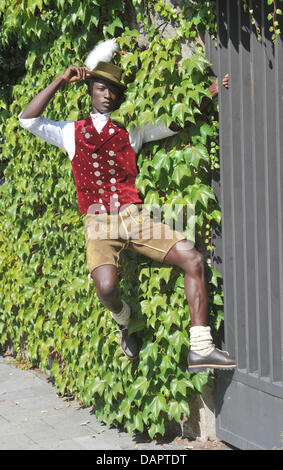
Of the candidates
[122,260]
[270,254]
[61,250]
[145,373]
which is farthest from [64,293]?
[270,254]

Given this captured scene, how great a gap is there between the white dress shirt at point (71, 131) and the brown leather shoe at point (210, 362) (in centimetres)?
132

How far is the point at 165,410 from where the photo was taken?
428 centimetres

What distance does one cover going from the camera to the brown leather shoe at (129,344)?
443 cm

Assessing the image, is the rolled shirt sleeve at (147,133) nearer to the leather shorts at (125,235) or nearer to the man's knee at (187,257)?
the leather shorts at (125,235)

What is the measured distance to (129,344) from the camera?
14.5ft

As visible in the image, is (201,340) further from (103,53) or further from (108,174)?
(103,53)

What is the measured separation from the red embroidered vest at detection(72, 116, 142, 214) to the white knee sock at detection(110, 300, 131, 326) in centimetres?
63

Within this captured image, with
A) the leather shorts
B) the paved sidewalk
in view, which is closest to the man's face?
the leather shorts

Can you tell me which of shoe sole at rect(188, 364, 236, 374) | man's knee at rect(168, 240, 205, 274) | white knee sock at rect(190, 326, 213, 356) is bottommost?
shoe sole at rect(188, 364, 236, 374)

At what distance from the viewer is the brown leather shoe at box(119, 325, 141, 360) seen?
443 centimetres

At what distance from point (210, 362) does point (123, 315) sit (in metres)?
0.72

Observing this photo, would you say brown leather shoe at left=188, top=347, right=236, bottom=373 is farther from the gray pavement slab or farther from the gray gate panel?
the gray pavement slab

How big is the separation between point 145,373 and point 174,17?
2.20 metres
